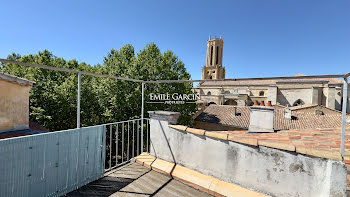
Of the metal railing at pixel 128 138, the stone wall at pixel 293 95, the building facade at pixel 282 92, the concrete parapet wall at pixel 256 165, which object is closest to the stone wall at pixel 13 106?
the metal railing at pixel 128 138

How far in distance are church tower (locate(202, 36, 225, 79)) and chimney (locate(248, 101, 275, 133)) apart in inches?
1574

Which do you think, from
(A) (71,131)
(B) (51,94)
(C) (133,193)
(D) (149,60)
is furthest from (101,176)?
(B) (51,94)

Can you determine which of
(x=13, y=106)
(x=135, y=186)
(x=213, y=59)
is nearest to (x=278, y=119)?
(x=135, y=186)

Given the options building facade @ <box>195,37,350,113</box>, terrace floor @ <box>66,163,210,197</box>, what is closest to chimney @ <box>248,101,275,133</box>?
terrace floor @ <box>66,163,210,197</box>

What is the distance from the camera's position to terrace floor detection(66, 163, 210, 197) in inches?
104

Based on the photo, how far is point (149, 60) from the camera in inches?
467

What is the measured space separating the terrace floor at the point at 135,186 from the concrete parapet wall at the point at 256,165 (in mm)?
467

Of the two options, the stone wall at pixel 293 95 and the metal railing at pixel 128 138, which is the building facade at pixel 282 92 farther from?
the metal railing at pixel 128 138

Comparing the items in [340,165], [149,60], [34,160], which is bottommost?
[34,160]

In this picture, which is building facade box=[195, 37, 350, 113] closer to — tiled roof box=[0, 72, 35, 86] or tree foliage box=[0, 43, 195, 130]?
tree foliage box=[0, 43, 195, 130]

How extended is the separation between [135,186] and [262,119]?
630 cm

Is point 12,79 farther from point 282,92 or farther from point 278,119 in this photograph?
point 282,92

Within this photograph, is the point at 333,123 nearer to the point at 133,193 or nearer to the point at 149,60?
the point at 149,60

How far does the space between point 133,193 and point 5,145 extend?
1.80m
